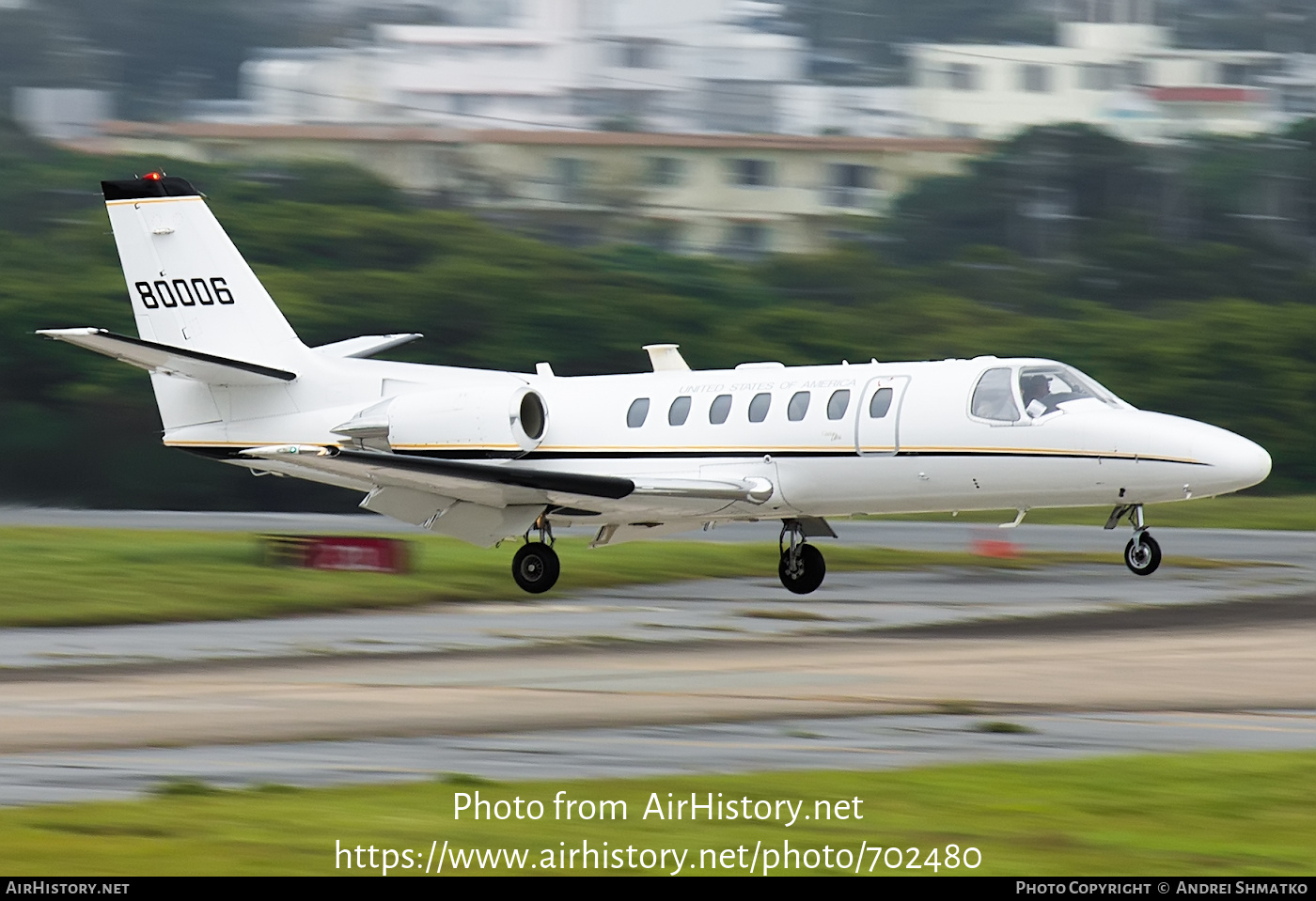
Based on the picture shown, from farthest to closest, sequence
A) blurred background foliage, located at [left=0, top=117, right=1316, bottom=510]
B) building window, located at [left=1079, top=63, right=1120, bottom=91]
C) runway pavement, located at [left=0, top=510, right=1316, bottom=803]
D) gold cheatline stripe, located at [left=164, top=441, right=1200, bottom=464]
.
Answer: building window, located at [left=1079, top=63, right=1120, bottom=91] < blurred background foliage, located at [left=0, top=117, right=1316, bottom=510] < gold cheatline stripe, located at [left=164, top=441, right=1200, bottom=464] < runway pavement, located at [left=0, top=510, right=1316, bottom=803]

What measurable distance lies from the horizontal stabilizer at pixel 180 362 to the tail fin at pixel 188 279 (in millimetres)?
501

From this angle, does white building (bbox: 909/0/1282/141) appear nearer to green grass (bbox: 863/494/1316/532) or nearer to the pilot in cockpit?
green grass (bbox: 863/494/1316/532)

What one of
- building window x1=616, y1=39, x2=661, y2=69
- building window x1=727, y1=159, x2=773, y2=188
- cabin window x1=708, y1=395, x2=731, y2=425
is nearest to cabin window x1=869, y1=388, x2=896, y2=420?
cabin window x1=708, y1=395, x2=731, y2=425

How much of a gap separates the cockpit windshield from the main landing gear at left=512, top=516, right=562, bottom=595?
5.29 meters

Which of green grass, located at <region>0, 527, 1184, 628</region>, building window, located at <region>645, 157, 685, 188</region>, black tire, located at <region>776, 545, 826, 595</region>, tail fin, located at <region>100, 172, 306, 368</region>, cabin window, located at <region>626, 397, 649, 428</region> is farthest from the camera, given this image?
building window, located at <region>645, 157, 685, 188</region>

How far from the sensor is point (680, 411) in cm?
1938

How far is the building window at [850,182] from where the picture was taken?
74.7 meters

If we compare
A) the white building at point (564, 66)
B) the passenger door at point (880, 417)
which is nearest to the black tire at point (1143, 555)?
the passenger door at point (880, 417)

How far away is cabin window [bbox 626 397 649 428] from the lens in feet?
64.3

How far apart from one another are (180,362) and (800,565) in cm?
715

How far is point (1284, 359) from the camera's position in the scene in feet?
149

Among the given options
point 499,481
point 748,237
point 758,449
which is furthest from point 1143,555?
point 748,237

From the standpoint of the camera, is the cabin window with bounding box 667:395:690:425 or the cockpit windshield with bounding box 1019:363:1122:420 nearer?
the cockpit windshield with bounding box 1019:363:1122:420

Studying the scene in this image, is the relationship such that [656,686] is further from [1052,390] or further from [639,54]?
[639,54]
